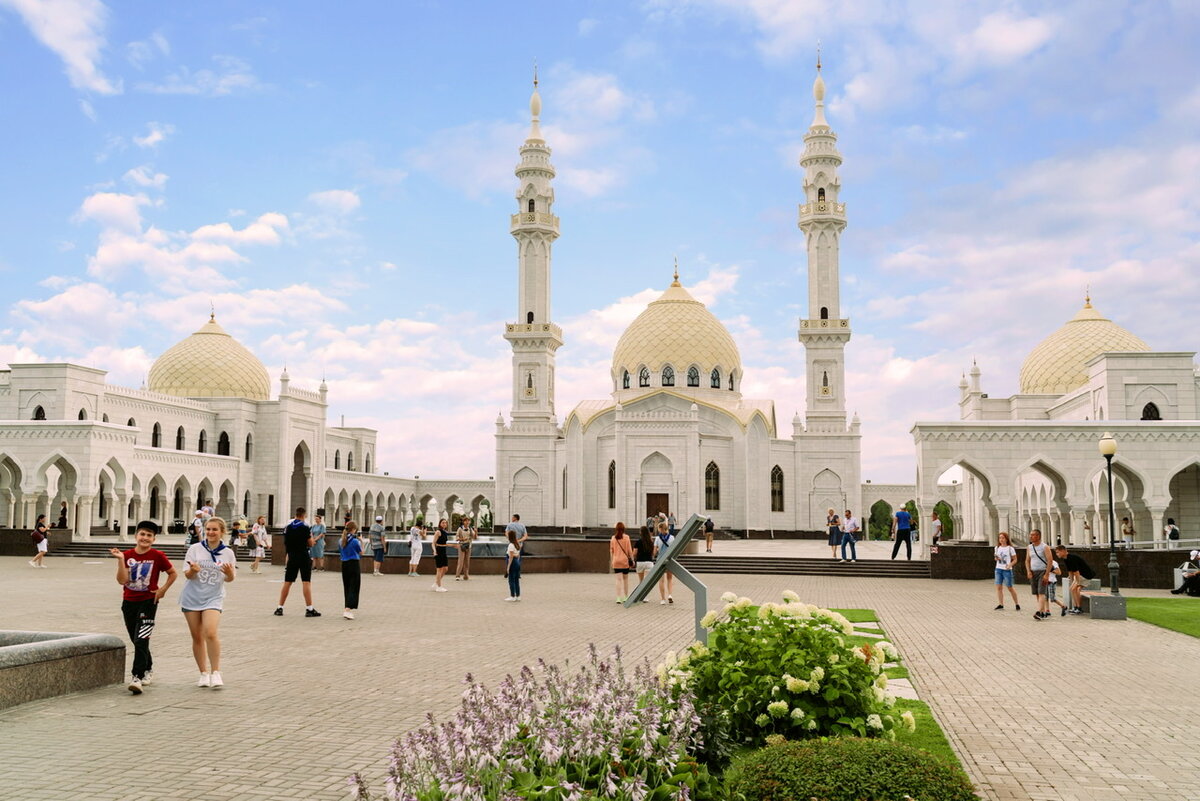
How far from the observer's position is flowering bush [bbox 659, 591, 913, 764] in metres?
5.68

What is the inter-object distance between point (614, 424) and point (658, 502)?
4550 millimetres

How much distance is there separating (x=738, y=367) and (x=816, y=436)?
7755 mm

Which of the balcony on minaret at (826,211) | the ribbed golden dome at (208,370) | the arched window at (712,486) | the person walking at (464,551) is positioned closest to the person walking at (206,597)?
the person walking at (464,551)

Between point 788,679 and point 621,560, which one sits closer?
point 788,679

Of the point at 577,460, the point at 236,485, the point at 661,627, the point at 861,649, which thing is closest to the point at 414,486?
the point at 236,485

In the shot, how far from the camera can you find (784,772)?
4.73 meters

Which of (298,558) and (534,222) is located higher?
(534,222)

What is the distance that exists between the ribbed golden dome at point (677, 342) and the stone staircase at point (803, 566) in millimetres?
24172

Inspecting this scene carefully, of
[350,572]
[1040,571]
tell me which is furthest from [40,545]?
[1040,571]

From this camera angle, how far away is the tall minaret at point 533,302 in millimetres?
52781

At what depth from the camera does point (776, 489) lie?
50125 mm

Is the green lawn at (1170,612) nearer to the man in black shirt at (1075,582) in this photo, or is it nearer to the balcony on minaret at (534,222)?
the man in black shirt at (1075,582)

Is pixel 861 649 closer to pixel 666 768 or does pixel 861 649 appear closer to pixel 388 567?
pixel 666 768

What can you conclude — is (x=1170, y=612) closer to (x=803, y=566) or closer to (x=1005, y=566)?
(x=1005, y=566)
